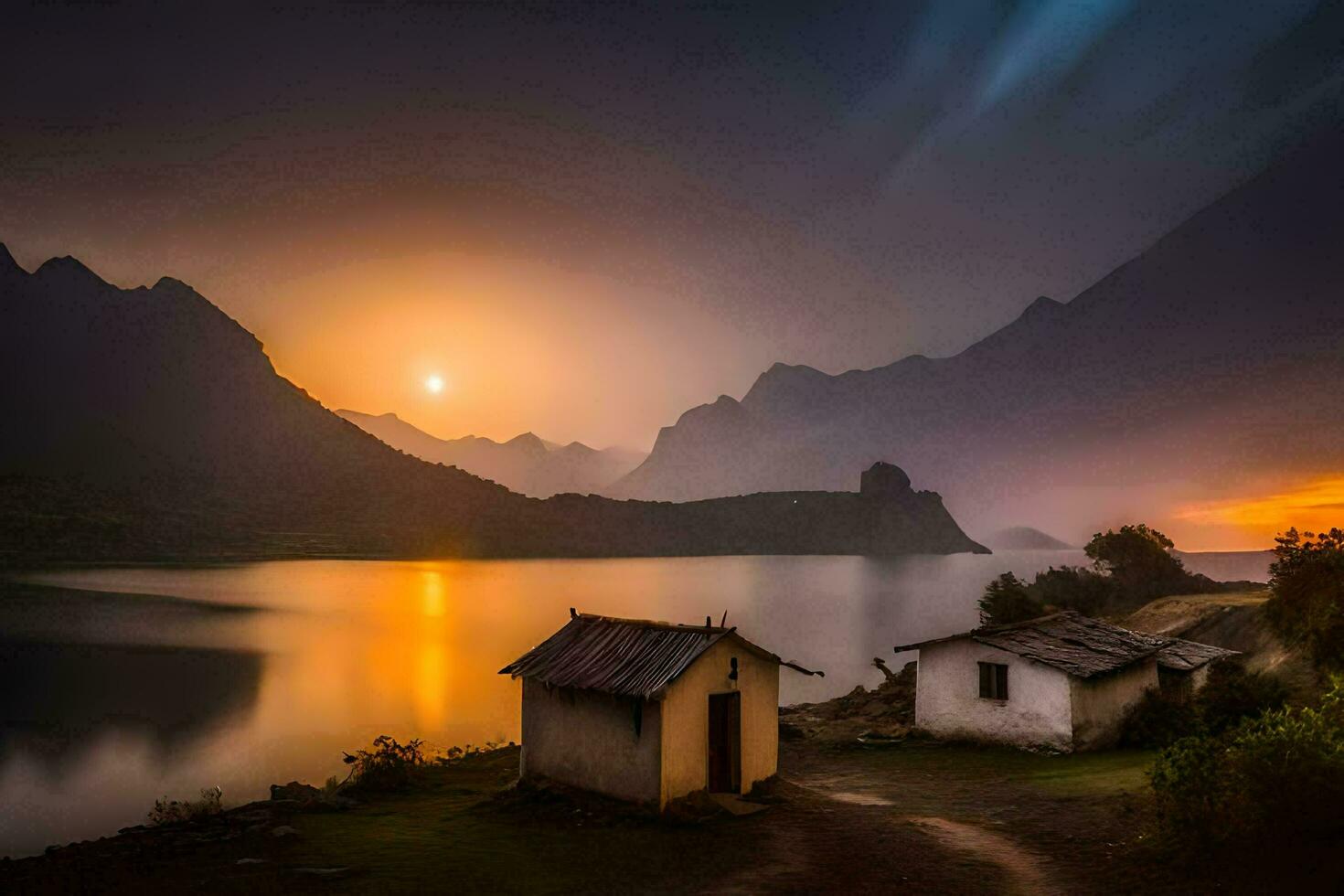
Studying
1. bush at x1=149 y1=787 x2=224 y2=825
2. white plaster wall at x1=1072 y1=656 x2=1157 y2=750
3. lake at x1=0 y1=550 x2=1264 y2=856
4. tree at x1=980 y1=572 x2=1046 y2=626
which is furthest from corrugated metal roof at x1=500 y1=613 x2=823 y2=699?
tree at x1=980 y1=572 x2=1046 y2=626

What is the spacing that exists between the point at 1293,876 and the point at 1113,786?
977 centimetres

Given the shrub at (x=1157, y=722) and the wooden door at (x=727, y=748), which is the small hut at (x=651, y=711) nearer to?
the wooden door at (x=727, y=748)

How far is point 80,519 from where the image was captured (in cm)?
15888

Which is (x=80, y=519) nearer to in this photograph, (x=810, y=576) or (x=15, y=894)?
(x=810, y=576)

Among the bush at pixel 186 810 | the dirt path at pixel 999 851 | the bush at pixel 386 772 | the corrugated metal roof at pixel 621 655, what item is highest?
the corrugated metal roof at pixel 621 655

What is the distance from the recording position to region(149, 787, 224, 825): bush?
2171cm

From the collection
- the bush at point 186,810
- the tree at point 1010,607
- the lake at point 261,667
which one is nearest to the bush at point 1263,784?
the bush at point 186,810

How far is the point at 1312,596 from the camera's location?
31250 mm

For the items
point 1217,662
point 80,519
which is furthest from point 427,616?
point 80,519

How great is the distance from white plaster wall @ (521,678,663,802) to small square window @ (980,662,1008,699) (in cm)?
1453

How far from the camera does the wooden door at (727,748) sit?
65.2ft

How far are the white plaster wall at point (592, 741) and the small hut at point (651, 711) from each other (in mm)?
22

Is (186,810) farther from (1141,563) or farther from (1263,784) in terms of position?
(1141,563)

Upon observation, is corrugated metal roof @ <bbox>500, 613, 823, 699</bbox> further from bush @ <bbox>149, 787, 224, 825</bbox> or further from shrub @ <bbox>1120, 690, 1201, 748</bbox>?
shrub @ <bbox>1120, 690, 1201, 748</bbox>
